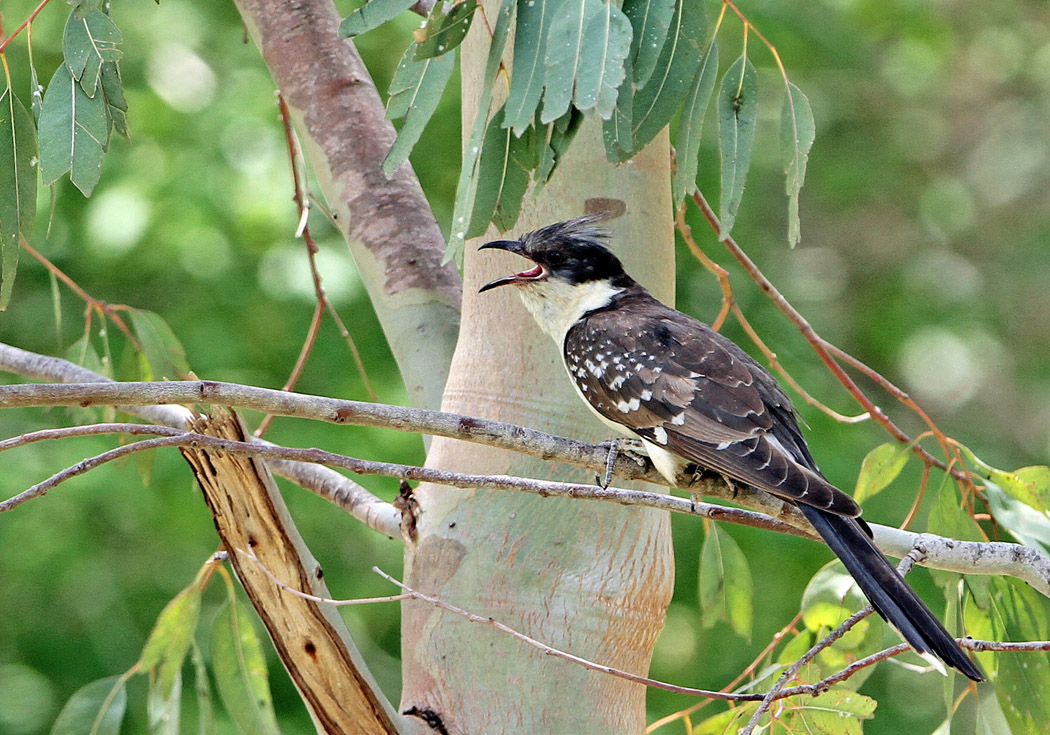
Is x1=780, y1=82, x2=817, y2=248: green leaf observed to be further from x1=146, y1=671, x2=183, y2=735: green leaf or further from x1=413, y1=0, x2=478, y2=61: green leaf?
x1=146, y1=671, x2=183, y2=735: green leaf

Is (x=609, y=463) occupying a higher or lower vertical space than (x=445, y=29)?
lower

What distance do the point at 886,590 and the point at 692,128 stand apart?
794 mm

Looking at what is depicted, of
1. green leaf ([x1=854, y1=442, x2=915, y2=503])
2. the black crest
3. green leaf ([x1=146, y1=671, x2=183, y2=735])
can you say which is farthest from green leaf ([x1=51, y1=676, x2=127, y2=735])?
green leaf ([x1=854, y1=442, x2=915, y2=503])

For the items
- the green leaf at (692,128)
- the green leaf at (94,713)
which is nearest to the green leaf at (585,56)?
the green leaf at (692,128)

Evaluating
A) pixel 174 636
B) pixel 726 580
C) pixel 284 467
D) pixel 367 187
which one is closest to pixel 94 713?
pixel 174 636

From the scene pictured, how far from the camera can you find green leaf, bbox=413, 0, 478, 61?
→ 162 centimetres

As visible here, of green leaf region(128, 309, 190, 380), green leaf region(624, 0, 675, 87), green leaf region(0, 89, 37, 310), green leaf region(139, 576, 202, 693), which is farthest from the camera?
green leaf region(128, 309, 190, 380)

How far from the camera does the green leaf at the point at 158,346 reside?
103 inches

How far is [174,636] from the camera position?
2.34m

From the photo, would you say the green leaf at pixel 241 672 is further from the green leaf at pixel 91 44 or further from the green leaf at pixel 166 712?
the green leaf at pixel 91 44

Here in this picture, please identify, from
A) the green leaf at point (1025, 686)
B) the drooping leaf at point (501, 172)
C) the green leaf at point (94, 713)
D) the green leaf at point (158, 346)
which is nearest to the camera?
the drooping leaf at point (501, 172)

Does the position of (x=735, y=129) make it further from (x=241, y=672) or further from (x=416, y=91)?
(x=241, y=672)

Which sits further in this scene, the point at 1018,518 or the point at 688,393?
the point at 1018,518

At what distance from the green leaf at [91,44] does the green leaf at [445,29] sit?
515 millimetres
